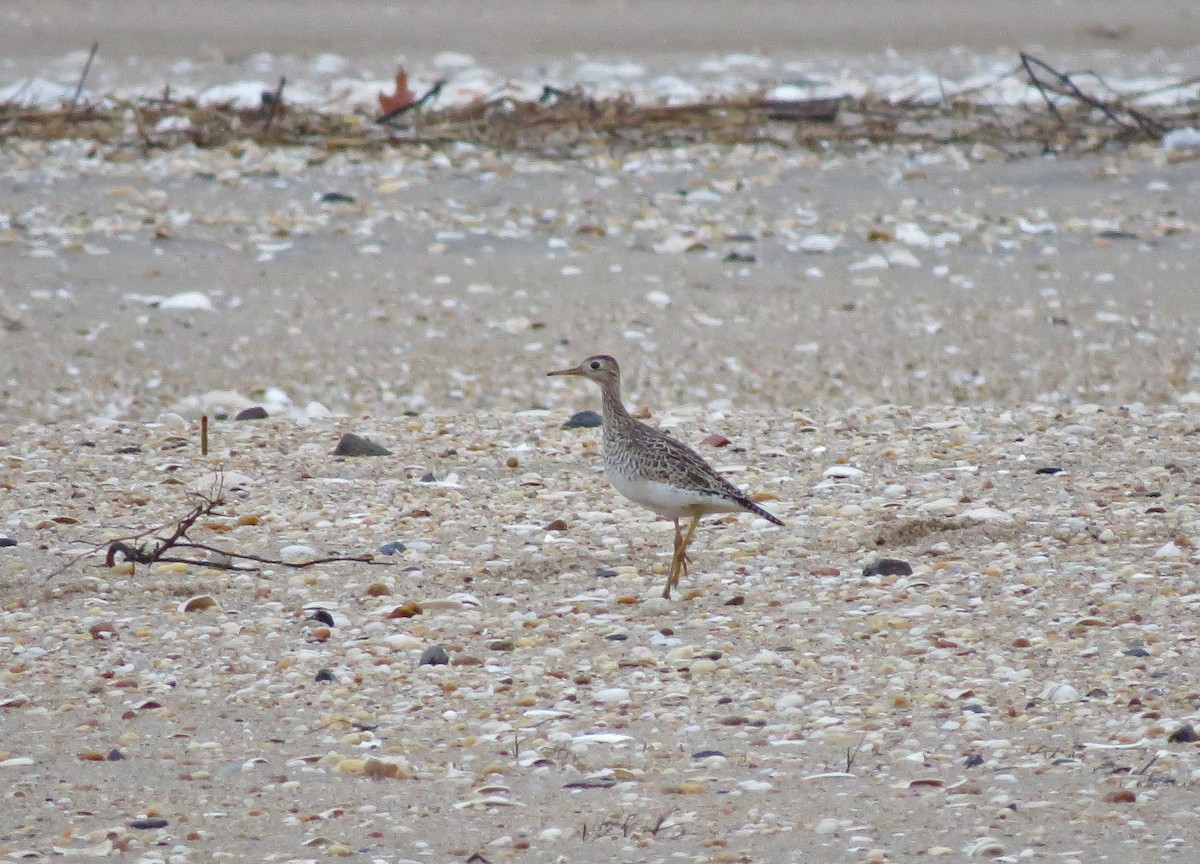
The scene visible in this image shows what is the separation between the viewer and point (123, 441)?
7539 mm

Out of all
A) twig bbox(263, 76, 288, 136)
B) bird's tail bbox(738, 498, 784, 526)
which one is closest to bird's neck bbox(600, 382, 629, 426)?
bird's tail bbox(738, 498, 784, 526)

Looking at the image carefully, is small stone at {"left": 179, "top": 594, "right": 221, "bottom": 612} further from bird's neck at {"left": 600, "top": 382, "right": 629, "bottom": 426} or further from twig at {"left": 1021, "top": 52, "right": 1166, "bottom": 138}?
twig at {"left": 1021, "top": 52, "right": 1166, "bottom": 138}

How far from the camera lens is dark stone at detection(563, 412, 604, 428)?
25.8 ft

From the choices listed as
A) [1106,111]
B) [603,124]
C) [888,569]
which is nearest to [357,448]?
[888,569]

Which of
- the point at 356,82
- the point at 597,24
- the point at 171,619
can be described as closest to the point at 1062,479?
the point at 171,619

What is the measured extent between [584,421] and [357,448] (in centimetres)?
115

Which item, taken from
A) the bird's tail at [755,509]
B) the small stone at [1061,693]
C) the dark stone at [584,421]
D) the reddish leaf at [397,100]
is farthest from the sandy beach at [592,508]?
the reddish leaf at [397,100]

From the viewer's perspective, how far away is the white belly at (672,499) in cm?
557

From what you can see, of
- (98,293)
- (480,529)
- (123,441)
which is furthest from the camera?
(98,293)

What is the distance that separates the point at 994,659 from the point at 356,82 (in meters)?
11.3

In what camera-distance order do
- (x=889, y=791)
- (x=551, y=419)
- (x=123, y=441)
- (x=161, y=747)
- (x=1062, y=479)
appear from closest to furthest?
(x=889, y=791) → (x=161, y=747) → (x=1062, y=479) → (x=123, y=441) → (x=551, y=419)

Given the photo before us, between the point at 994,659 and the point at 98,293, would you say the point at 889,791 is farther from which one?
the point at 98,293

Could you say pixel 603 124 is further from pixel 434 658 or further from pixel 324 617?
pixel 434 658

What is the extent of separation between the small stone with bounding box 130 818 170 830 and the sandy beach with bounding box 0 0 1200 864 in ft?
0.13
